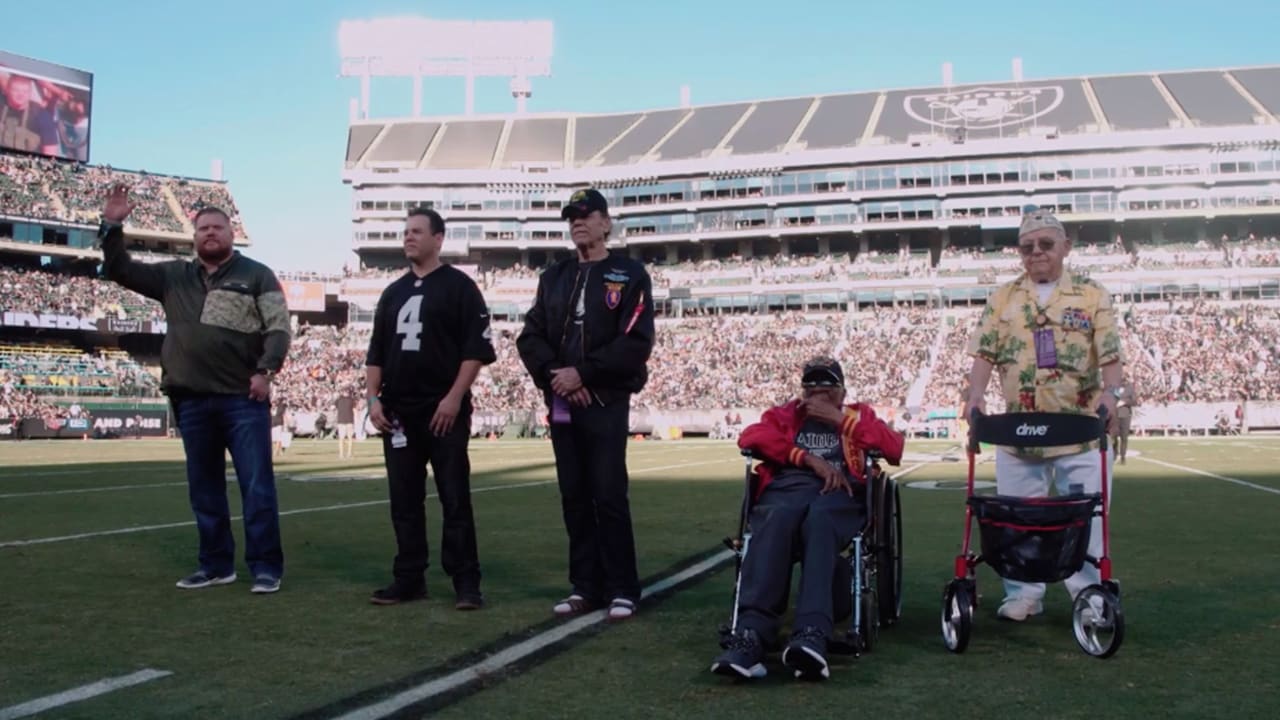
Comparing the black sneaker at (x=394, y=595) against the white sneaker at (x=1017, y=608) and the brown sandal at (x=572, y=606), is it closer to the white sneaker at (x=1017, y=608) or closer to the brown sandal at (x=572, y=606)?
the brown sandal at (x=572, y=606)

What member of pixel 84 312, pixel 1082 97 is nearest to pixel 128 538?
pixel 84 312

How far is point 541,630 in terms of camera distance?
16.7 feet

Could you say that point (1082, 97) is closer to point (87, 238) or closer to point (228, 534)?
point (87, 238)

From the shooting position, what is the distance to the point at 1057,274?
5.61 meters

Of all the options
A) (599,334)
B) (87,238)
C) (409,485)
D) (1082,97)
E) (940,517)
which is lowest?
(940,517)

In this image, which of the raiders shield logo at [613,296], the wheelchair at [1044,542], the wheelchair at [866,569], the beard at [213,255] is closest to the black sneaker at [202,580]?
the beard at [213,255]

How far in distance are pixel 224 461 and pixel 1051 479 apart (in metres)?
4.47

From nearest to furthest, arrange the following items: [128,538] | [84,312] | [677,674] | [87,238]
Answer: [677,674]
[128,538]
[84,312]
[87,238]

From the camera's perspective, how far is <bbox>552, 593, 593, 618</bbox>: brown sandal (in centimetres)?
549

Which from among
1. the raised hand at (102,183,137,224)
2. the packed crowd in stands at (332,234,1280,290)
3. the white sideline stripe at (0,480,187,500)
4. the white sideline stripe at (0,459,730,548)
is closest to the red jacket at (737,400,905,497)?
the raised hand at (102,183,137,224)

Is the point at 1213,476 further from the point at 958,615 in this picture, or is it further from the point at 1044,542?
the point at 958,615

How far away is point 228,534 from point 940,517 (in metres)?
6.70

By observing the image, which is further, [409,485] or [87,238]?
[87,238]

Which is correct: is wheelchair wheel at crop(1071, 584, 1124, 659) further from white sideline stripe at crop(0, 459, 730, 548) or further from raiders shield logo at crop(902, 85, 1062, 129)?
raiders shield logo at crop(902, 85, 1062, 129)
